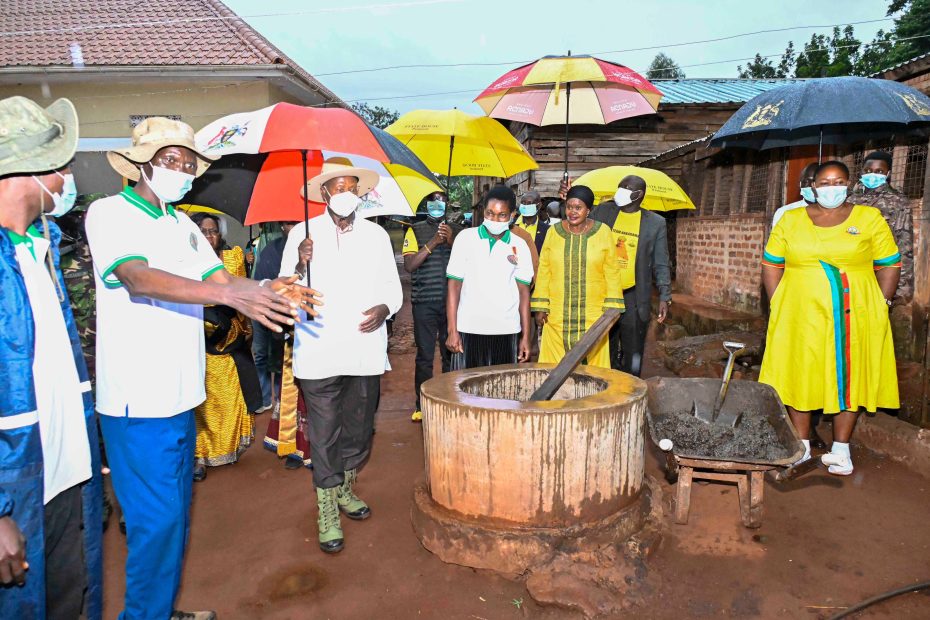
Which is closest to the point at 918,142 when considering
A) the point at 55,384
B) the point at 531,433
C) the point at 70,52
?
the point at 531,433

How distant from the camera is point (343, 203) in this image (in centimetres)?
325

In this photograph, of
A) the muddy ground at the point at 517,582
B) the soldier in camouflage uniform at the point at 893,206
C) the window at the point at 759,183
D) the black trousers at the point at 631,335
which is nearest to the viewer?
the muddy ground at the point at 517,582

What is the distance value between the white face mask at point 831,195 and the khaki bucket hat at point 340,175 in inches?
107

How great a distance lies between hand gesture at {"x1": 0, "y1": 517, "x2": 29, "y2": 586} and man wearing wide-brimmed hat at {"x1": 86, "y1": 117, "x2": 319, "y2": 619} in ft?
2.20

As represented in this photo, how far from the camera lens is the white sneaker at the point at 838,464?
408 centimetres

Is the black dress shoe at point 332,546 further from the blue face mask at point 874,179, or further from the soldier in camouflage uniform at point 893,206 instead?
the blue face mask at point 874,179

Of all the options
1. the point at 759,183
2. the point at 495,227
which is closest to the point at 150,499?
the point at 495,227

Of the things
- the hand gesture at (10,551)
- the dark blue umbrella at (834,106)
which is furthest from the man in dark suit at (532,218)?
the hand gesture at (10,551)

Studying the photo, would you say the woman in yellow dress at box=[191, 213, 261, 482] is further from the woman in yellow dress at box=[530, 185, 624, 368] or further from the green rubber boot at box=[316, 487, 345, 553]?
the woman in yellow dress at box=[530, 185, 624, 368]

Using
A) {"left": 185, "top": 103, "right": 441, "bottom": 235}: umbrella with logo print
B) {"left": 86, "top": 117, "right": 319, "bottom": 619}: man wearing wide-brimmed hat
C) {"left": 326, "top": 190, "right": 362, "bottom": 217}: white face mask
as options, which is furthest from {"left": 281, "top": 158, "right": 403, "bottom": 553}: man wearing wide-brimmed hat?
{"left": 86, "top": 117, "right": 319, "bottom": 619}: man wearing wide-brimmed hat

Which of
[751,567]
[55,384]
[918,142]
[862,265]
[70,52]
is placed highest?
[70,52]

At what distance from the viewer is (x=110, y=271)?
2.12m

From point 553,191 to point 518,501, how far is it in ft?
34.8

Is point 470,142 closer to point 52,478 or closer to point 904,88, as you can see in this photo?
point 904,88
